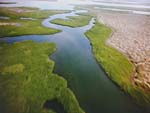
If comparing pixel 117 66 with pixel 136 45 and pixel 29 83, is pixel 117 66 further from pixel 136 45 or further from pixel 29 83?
pixel 29 83

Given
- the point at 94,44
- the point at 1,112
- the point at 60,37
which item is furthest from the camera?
the point at 60,37

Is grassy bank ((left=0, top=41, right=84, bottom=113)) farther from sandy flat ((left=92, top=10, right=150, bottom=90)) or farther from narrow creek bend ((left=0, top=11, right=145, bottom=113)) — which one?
sandy flat ((left=92, top=10, right=150, bottom=90))

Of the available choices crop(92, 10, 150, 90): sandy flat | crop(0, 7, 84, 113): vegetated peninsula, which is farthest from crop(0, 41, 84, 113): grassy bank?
crop(92, 10, 150, 90): sandy flat

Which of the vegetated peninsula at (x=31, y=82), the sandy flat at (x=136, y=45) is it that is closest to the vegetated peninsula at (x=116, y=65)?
the sandy flat at (x=136, y=45)

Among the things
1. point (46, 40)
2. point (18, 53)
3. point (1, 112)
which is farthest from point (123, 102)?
point (46, 40)

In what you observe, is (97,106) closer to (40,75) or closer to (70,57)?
(40,75)

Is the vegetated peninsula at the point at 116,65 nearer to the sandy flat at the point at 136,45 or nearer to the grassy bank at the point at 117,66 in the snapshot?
the grassy bank at the point at 117,66

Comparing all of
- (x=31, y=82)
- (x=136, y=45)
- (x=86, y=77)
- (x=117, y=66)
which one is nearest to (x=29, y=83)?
(x=31, y=82)
